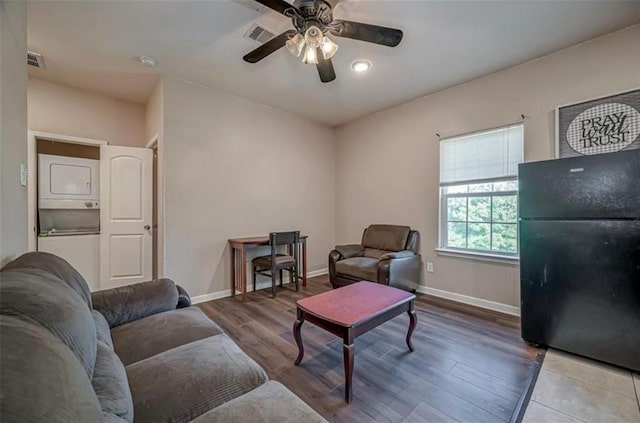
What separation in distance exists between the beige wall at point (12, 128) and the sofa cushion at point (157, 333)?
2.22 feet

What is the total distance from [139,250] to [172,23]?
8.92ft

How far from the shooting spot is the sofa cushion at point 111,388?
799mm

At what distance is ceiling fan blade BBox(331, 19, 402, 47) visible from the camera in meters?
1.86

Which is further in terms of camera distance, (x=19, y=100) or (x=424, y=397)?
(x=424, y=397)

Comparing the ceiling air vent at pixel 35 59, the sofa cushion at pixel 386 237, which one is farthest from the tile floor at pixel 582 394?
the ceiling air vent at pixel 35 59

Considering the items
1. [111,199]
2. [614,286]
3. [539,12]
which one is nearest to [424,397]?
[614,286]

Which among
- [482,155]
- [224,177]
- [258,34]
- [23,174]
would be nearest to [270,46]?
[258,34]

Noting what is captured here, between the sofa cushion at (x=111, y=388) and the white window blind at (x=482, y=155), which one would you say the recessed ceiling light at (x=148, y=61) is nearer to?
the sofa cushion at (x=111, y=388)

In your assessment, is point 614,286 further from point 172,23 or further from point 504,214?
point 172,23

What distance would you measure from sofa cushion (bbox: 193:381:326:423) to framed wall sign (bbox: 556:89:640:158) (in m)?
3.18

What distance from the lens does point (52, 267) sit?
3.91 ft

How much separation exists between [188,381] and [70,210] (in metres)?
4.06

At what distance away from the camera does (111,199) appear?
342cm

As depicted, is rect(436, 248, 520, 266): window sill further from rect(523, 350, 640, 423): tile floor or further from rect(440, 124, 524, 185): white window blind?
rect(523, 350, 640, 423): tile floor
